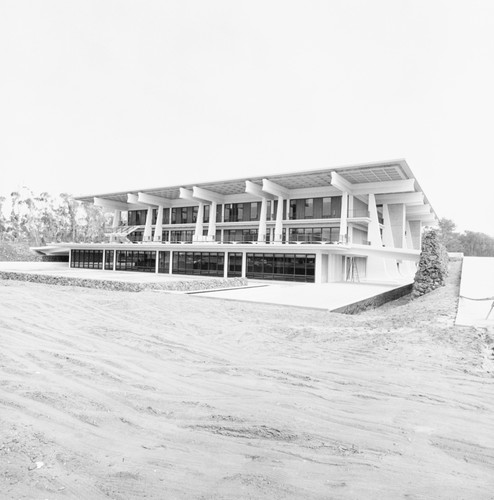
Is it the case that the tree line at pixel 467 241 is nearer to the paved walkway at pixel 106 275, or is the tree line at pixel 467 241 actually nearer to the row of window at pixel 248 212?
the row of window at pixel 248 212

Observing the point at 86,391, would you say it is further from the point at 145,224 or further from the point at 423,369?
the point at 145,224

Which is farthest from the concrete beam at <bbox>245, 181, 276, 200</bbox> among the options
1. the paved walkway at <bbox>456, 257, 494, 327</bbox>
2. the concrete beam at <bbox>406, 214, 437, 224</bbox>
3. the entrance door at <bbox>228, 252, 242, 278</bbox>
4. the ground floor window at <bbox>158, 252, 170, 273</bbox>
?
the concrete beam at <bbox>406, 214, 437, 224</bbox>

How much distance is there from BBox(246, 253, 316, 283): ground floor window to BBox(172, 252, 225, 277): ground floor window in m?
2.74

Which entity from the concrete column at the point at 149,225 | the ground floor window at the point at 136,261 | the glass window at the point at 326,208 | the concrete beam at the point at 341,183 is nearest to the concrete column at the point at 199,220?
the ground floor window at the point at 136,261

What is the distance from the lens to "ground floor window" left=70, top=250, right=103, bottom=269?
36.9 metres

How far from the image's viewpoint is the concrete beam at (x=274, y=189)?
3054cm

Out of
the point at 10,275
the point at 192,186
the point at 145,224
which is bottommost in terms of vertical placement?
the point at 10,275

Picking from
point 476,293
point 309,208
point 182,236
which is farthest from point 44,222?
point 476,293

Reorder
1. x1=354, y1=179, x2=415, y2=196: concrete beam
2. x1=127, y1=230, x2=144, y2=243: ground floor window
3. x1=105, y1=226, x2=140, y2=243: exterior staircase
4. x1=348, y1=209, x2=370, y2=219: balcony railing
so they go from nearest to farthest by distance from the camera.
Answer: x1=354, y1=179, x2=415, y2=196: concrete beam → x1=348, y1=209, x2=370, y2=219: balcony railing → x1=105, y1=226, x2=140, y2=243: exterior staircase → x1=127, y1=230, x2=144, y2=243: ground floor window

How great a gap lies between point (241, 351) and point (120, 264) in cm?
3078

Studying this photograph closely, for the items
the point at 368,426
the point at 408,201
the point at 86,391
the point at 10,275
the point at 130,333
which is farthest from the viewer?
the point at 408,201

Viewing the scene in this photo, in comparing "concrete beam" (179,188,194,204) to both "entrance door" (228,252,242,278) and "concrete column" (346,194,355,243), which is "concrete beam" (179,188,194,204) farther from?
"concrete column" (346,194,355,243)

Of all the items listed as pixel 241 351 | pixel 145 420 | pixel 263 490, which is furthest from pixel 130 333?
pixel 263 490

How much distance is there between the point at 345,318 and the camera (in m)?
11.1
